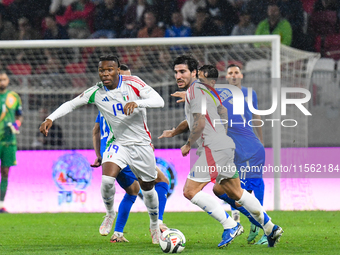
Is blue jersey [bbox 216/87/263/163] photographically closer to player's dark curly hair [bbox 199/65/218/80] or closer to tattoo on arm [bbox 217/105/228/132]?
player's dark curly hair [bbox 199/65/218/80]

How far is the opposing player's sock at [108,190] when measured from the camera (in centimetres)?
517

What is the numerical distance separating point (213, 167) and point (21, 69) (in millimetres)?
8096

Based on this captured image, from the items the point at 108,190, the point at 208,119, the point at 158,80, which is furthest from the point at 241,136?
the point at 158,80

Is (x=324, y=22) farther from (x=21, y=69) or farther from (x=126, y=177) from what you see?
(x=126, y=177)

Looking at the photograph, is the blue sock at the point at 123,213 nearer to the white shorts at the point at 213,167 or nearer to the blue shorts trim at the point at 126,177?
the blue shorts trim at the point at 126,177

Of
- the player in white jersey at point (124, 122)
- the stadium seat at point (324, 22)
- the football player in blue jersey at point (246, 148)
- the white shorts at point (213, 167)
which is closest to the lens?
the white shorts at point (213, 167)

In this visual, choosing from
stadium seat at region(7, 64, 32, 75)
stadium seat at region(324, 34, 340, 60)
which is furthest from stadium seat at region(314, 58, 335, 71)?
stadium seat at region(7, 64, 32, 75)

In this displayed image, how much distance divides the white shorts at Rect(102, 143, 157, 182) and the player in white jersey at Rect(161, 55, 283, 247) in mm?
467

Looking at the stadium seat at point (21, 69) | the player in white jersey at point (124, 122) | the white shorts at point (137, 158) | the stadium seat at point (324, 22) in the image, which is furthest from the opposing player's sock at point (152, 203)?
the stadium seat at point (324, 22)

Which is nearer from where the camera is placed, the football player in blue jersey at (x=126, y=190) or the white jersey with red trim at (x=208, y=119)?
the white jersey with red trim at (x=208, y=119)

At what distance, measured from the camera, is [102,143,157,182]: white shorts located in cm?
532

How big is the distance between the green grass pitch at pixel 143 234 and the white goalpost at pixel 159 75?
1.60m

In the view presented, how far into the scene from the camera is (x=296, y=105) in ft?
31.5

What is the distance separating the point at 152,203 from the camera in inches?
213
